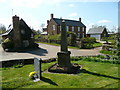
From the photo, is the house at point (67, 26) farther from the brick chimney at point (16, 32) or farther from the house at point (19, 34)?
the brick chimney at point (16, 32)

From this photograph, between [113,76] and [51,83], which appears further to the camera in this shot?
[113,76]

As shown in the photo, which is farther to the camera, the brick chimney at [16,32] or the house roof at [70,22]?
the house roof at [70,22]

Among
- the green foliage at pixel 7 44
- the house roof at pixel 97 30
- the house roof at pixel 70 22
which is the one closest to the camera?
the green foliage at pixel 7 44

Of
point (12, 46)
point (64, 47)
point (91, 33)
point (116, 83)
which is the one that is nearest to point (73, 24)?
point (91, 33)

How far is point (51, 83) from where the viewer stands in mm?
7305

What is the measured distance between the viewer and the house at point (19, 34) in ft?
84.7

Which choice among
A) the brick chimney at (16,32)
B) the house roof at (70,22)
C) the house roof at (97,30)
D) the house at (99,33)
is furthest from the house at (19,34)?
the house roof at (97,30)

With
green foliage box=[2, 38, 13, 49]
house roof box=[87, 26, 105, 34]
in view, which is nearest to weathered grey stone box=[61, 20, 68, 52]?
green foliage box=[2, 38, 13, 49]

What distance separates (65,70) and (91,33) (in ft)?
Result: 157

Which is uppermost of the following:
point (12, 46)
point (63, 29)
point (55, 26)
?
point (55, 26)

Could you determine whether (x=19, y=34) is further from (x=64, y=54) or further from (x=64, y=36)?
(x=64, y=54)

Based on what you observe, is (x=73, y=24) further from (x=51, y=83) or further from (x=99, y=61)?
(x=51, y=83)

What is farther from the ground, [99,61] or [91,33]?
[91,33]

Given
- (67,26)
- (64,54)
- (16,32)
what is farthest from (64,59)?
(67,26)
